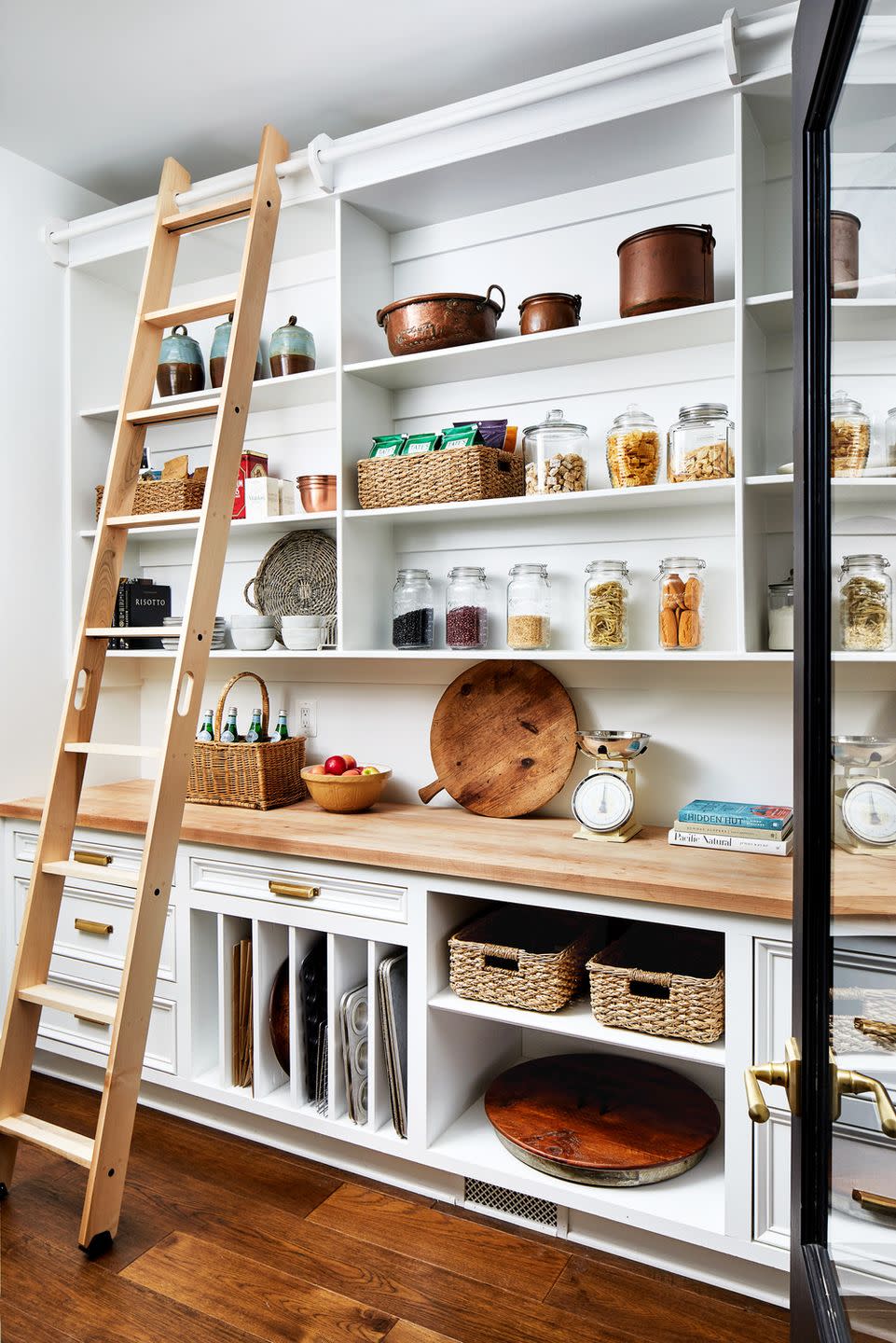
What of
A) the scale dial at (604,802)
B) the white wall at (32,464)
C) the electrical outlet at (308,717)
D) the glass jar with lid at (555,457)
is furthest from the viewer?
the electrical outlet at (308,717)

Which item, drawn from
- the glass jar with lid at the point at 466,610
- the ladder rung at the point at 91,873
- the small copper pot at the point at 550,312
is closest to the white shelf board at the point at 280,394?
the small copper pot at the point at 550,312

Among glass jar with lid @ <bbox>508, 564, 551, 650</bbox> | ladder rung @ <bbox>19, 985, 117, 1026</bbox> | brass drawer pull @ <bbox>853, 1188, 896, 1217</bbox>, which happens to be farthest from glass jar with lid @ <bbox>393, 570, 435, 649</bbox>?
→ brass drawer pull @ <bbox>853, 1188, 896, 1217</bbox>

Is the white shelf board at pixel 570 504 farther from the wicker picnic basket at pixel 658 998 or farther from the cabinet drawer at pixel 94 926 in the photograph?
Result: the cabinet drawer at pixel 94 926

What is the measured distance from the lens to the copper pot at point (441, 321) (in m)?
2.36

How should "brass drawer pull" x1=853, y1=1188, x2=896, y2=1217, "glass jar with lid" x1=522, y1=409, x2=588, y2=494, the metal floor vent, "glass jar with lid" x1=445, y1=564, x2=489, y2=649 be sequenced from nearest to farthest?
1. "brass drawer pull" x1=853, y1=1188, x2=896, y2=1217
2. the metal floor vent
3. "glass jar with lid" x1=522, y1=409, x2=588, y2=494
4. "glass jar with lid" x1=445, y1=564, x2=489, y2=649

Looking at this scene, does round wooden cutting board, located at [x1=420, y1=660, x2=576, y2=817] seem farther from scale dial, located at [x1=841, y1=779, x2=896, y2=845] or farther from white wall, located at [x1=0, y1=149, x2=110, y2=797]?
scale dial, located at [x1=841, y1=779, x2=896, y2=845]

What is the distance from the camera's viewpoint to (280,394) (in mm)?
2777

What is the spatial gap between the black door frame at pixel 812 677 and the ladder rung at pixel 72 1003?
1.46 meters

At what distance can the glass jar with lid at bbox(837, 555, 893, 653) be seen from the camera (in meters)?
0.76

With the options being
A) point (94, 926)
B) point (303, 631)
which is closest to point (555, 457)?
point (303, 631)

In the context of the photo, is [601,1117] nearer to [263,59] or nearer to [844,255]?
[844,255]

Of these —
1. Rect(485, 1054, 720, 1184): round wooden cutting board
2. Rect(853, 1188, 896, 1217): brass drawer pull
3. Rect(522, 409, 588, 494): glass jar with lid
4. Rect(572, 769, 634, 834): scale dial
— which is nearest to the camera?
Rect(853, 1188, 896, 1217): brass drawer pull

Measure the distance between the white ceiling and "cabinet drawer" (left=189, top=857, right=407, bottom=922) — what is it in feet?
6.81

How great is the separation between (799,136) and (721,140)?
1.42 metres
